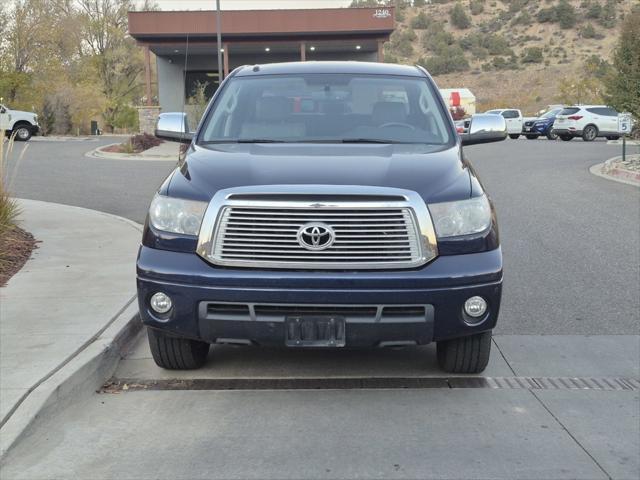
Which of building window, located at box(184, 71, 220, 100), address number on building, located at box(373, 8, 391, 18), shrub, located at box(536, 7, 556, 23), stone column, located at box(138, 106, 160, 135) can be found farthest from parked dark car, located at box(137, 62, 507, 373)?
shrub, located at box(536, 7, 556, 23)

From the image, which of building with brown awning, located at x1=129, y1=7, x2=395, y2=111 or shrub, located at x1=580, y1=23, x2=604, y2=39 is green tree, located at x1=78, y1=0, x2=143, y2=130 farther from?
shrub, located at x1=580, y1=23, x2=604, y2=39

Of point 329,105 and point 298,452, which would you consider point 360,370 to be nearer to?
point 298,452

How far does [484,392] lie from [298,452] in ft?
4.69

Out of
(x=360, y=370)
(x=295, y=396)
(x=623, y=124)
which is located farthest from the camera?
(x=623, y=124)

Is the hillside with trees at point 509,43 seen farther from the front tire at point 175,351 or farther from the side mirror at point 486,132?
the front tire at point 175,351

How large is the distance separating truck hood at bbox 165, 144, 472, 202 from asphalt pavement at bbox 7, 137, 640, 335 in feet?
6.43

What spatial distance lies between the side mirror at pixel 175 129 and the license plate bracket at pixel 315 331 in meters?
2.38

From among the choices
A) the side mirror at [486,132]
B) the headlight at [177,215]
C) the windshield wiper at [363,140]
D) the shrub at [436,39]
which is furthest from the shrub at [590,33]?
the headlight at [177,215]

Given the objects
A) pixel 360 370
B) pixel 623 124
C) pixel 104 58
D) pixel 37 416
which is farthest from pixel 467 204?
pixel 104 58

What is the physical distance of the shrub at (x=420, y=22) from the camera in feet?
334

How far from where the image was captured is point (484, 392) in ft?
15.4

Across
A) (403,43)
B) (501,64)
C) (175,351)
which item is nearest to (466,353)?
(175,351)

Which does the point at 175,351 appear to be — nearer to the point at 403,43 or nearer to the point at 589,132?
the point at 589,132

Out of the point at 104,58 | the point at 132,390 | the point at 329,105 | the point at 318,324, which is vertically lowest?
the point at 132,390
